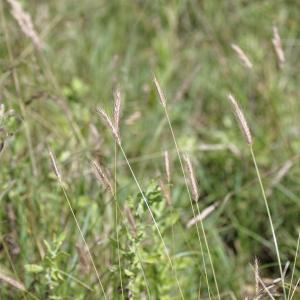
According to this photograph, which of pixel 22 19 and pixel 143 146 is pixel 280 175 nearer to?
pixel 143 146

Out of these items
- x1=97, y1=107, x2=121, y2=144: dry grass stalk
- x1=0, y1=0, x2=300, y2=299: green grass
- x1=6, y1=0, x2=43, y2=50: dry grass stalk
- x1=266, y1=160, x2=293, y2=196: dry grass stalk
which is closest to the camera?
x1=97, y1=107, x2=121, y2=144: dry grass stalk

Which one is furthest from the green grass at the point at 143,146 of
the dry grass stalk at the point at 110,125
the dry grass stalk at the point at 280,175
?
the dry grass stalk at the point at 110,125

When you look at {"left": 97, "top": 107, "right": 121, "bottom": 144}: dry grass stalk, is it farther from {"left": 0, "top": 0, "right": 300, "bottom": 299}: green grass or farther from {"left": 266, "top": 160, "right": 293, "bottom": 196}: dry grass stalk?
{"left": 266, "top": 160, "right": 293, "bottom": 196}: dry grass stalk

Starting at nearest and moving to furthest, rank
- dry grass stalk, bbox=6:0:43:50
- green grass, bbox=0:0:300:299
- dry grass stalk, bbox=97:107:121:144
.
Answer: dry grass stalk, bbox=97:107:121:144 < green grass, bbox=0:0:300:299 < dry grass stalk, bbox=6:0:43:50

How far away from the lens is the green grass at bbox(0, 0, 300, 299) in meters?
2.05

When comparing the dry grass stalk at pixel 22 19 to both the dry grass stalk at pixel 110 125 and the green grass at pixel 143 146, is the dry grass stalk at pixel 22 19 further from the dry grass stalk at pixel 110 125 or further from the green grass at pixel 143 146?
the dry grass stalk at pixel 110 125

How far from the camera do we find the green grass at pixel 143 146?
6.72 feet

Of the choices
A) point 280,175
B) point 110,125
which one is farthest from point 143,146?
point 110,125

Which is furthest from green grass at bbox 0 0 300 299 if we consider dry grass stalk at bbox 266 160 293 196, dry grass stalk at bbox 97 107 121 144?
dry grass stalk at bbox 97 107 121 144

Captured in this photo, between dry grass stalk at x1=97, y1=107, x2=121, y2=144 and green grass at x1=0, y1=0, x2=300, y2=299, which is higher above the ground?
dry grass stalk at x1=97, y1=107, x2=121, y2=144

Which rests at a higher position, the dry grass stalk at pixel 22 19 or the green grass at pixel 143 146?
the dry grass stalk at pixel 22 19

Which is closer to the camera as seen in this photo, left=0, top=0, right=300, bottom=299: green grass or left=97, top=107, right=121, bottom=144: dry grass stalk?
left=97, top=107, right=121, bottom=144: dry grass stalk

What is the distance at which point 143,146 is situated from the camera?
3.03 m

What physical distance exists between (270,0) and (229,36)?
274 millimetres
